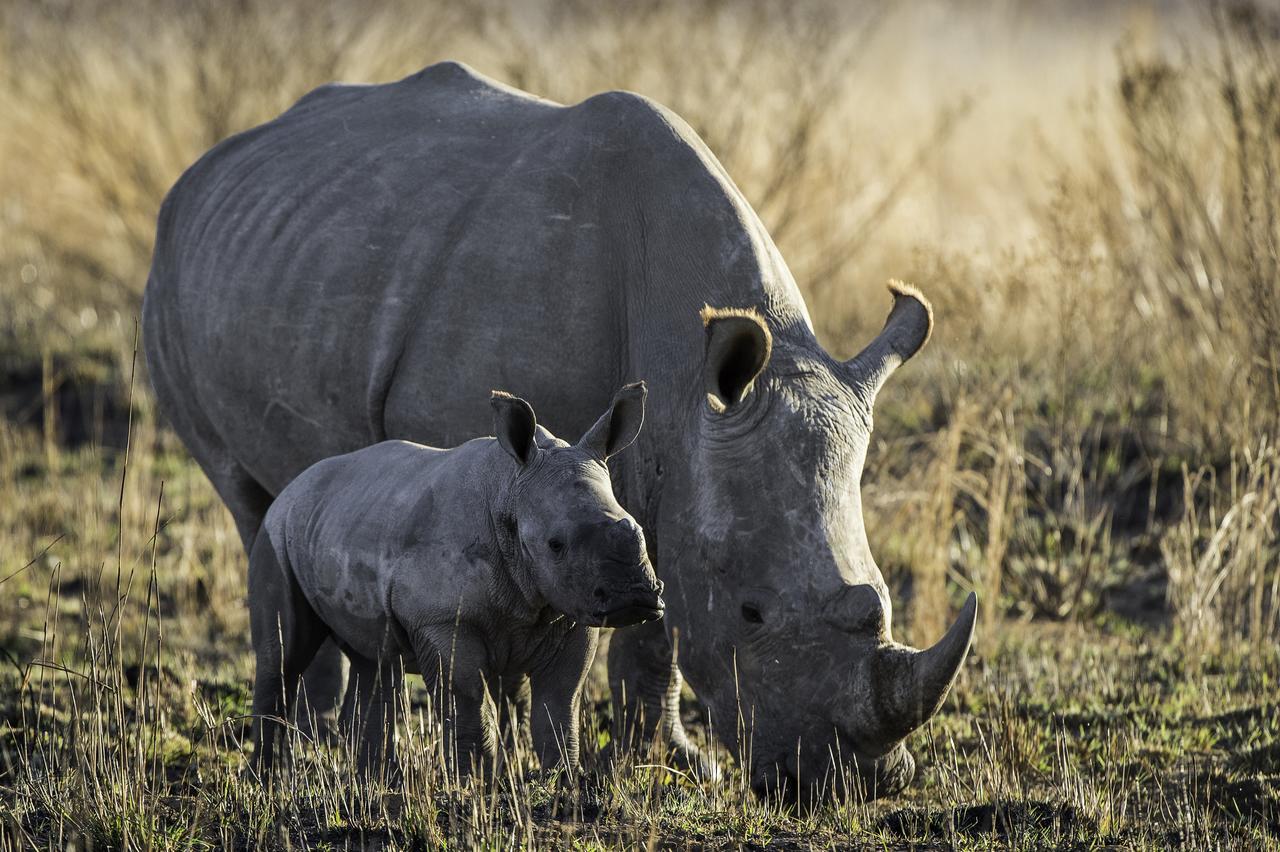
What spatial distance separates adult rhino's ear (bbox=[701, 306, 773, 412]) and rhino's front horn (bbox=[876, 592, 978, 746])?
0.84 metres

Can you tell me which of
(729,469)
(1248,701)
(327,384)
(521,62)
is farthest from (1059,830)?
(521,62)

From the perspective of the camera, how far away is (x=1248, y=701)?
687 cm

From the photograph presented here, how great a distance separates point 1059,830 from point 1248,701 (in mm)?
2294

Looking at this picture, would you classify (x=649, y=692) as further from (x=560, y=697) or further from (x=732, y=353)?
(x=732, y=353)

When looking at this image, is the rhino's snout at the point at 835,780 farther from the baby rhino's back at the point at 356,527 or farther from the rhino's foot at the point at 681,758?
the baby rhino's back at the point at 356,527

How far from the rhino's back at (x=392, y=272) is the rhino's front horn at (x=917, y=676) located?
56.8 inches

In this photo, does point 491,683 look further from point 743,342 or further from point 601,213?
point 601,213

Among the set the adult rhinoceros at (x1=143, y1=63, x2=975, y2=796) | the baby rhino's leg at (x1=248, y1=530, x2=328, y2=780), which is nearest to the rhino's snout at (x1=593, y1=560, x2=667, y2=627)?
the adult rhinoceros at (x1=143, y1=63, x2=975, y2=796)

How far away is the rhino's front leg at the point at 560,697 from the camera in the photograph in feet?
16.0

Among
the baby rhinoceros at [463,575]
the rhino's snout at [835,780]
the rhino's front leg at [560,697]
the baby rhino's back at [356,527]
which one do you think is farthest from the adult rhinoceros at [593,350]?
the baby rhino's back at [356,527]

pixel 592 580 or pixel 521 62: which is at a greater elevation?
pixel 521 62

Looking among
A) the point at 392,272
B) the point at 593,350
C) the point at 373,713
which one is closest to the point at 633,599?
the point at 373,713

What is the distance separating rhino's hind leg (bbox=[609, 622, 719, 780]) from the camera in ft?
19.6

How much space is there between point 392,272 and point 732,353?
1.63m
